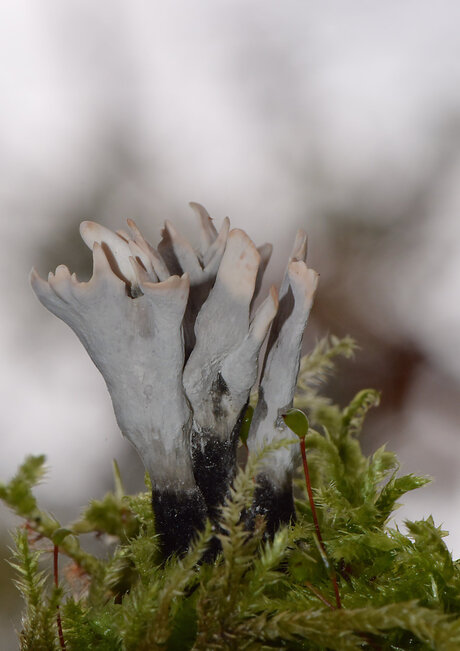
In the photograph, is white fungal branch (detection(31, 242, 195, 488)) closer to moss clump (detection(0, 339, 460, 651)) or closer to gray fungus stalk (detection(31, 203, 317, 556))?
gray fungus stalk (detection(31, 203, 317, 556))

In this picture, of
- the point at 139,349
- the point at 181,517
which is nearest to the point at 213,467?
the point at 181,517

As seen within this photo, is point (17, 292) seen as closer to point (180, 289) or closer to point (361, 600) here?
point (180, 289)

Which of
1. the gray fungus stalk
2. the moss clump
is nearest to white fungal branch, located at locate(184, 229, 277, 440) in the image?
the gray fungus stalk

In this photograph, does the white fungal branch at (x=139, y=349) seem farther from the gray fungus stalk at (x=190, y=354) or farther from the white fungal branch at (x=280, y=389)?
the white fungal branch at (x=280, y=389)

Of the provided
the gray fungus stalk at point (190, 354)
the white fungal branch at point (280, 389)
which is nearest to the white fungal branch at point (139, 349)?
the gray fungus stalk at point (190, 354)

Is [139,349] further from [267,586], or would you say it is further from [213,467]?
[267,586]

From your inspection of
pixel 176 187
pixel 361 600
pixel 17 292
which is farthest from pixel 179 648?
pixel 176 187

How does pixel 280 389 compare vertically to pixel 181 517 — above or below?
above
